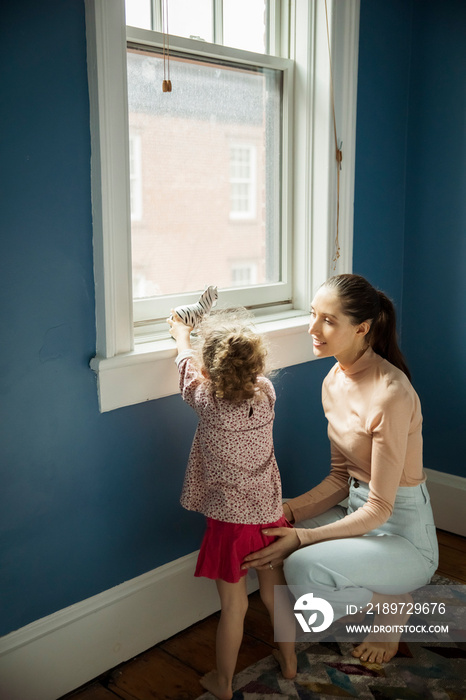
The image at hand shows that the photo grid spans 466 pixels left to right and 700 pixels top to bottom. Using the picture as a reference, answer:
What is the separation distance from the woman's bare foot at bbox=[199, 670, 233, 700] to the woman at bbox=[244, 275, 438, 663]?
0.31 m

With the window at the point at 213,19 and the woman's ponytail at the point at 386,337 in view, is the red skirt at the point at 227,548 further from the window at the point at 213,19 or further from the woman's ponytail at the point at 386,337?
the window at the point at 213,19

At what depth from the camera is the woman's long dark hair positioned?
1917 millimetres

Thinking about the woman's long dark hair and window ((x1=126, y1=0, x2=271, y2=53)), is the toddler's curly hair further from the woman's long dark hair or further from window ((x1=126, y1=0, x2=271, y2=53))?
window ((x1=126, y1=0, x2=271, y2=53))

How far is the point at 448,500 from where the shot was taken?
281 centimetres

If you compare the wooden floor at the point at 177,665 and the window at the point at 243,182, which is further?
the window at the point at 243,182

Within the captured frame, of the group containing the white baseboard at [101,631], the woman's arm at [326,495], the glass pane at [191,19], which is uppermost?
the glass pane at [191,19]

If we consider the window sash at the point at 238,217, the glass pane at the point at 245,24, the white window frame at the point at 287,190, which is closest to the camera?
the white window frame at the point at 287,190

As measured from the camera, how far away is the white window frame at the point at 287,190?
1.68 m

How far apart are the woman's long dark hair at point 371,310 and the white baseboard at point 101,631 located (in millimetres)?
884

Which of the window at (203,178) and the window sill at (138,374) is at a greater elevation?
the window at (203,178)

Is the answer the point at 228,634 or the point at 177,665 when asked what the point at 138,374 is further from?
the point at 177,665

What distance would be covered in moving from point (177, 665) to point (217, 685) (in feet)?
0.56

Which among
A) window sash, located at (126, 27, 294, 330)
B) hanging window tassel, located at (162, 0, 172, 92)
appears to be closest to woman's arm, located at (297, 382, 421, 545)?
window sash, located at (126, 27, 294, 330)

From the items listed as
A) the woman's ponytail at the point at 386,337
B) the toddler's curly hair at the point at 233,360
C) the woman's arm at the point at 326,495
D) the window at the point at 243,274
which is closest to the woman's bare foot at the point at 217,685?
the woman's arm at the point at 326,495
